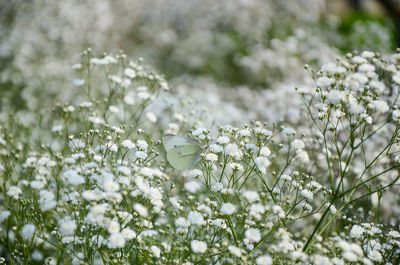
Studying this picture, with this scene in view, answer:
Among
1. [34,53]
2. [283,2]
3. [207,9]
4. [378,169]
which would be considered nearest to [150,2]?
[207,9]

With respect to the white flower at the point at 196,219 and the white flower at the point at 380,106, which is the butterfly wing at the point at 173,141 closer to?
the white flower at the point at 196,219

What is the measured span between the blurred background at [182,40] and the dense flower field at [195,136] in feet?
0.15

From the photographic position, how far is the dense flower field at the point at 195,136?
266 cm

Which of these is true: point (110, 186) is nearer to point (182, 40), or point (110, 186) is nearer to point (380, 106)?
point (380, 106)

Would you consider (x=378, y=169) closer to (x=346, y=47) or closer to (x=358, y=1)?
(x=346, y=47)

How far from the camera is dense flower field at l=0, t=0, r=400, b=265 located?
105 inches

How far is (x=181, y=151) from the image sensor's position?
3.25 m

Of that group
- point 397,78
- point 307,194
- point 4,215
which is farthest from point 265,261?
point 4,215

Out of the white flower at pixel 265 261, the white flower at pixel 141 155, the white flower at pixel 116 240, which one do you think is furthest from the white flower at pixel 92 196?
the white flower at pixel 265 261

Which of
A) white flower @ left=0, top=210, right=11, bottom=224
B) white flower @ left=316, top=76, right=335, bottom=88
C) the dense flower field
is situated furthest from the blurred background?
white flower @ left=0, top=210, right=11, bottom=224

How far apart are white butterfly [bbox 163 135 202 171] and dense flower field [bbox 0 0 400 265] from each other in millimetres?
12

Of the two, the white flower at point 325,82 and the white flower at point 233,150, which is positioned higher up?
the white flower at point 325,82

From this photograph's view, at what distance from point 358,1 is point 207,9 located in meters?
10.2

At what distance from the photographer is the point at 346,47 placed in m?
9.97
